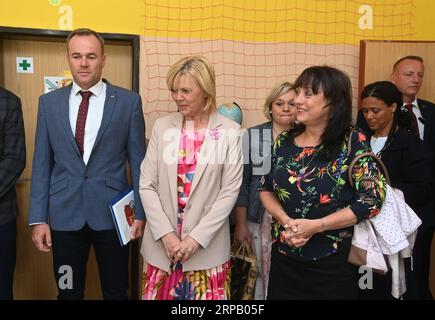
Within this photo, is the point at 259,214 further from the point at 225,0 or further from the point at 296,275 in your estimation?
the point at 225,0

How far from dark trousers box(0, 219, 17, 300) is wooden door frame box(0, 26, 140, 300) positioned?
1.02 m

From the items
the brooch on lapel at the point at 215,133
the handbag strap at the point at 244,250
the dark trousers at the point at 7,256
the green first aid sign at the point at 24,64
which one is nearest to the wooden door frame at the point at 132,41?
the green first aid sign at the point at 24,64

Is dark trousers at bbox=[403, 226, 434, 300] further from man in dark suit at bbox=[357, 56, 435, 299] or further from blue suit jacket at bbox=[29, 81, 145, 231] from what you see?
blue suit jacket at bbox=[29, 81, 145, 231]

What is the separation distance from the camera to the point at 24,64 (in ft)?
10.2

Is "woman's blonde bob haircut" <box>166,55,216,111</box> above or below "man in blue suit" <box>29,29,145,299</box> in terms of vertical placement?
above

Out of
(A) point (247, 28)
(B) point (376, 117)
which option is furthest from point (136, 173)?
(A) point (247, 28)

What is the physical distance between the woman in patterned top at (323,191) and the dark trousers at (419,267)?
629mm

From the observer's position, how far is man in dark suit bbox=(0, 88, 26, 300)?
87.4 inches

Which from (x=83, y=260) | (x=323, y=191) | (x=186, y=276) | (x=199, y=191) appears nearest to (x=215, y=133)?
(x=199, y=191)

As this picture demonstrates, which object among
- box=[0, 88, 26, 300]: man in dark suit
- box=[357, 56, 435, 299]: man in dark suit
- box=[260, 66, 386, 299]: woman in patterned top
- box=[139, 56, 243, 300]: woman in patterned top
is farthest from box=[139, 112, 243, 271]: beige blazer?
box=[357, 56, 435, 299]: man in dark suit

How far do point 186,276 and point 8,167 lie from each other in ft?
3.60

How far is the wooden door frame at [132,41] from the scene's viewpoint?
297 cm

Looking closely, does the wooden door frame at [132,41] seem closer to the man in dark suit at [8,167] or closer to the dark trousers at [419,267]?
the man in dark suit at [8,167]

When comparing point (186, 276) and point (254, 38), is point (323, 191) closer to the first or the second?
point (186, 276)
